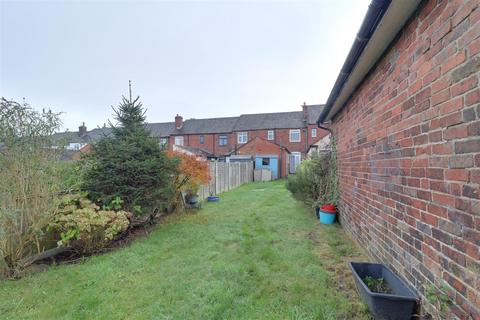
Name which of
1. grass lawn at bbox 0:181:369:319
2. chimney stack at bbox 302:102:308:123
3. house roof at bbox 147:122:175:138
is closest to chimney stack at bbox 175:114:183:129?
house roof at bbox 147:122:175:138

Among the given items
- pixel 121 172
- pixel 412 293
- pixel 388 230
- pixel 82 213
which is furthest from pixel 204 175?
pixel 412 293

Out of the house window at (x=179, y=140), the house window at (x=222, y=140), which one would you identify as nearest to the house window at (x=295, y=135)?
the house window at (x=222, y=140)

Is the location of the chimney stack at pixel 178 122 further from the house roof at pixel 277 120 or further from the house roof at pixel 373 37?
the house roof at pixel 373 37

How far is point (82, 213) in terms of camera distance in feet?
13.4

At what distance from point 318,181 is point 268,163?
16843 mm

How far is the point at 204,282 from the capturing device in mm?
3150

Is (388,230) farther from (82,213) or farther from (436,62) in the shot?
(82,213)

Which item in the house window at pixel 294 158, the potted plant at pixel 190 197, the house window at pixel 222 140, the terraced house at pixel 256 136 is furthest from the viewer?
the house window at pixel 222 140

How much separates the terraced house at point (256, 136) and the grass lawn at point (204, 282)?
17.1m

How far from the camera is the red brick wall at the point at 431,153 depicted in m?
1.39

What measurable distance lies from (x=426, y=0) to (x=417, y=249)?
211 centimetres

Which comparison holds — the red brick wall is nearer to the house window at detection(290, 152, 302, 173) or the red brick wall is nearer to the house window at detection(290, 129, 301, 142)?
the house window at detection(290, 152, 302, 173)

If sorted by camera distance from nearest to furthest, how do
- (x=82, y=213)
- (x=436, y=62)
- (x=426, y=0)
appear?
(x=436, y=62) < (x=426, y=0) < (x=82, y=213)

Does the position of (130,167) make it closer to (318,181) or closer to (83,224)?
(83,224)
